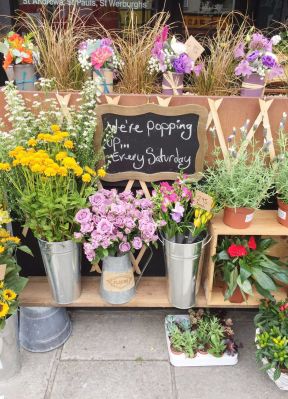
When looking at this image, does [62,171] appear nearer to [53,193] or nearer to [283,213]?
[53,193]

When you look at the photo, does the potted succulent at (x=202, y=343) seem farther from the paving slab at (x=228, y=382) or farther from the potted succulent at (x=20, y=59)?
the potted succulent at (x=20, y=59)

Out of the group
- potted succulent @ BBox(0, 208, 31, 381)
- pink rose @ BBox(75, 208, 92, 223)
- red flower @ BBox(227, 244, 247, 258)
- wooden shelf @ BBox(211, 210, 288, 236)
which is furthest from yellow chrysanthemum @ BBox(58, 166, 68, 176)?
red flower @ BBox(227, 244, 247, 258)

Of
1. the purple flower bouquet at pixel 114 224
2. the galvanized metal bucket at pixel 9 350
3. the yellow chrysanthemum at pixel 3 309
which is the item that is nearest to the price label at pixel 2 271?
the yellow chrysanthemum at pixel 3 309

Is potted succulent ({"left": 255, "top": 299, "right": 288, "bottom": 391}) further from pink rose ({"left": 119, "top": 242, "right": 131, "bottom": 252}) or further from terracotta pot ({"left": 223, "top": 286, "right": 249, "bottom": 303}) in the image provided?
pink rose ({"left": 119, "top": 242, "right": 131, "bottom": 252})

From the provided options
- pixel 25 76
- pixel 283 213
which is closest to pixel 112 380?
pixel 283 213

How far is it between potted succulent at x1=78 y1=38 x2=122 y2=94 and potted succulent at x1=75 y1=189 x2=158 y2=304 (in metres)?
0.66

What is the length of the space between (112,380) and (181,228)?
966 millimetres

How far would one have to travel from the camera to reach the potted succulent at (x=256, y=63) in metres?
2.25

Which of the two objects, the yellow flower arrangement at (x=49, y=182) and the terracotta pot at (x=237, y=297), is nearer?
the yellow flower arrangement at (x=49, y=182)

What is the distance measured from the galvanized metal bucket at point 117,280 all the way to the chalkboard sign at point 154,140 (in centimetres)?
51

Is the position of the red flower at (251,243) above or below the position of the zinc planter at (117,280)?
above

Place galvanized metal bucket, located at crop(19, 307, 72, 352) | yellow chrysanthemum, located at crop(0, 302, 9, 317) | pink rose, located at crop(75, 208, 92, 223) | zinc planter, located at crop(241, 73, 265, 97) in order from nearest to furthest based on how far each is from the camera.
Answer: yellow chrysanthemum, located at crop(0, 302, 9, 317)
pink rose, located at crop(75, 208, 92, 223)
zinc planter, located at crop(241, 73, 265, 97)
galvanized metal bucket, located at crop(19, 307, 72, 352)

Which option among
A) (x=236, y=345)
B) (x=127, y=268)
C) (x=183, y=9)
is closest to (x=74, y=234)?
(x=127, y=268)

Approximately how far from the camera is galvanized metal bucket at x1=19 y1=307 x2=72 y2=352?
245cm
